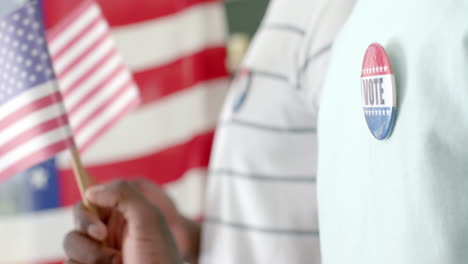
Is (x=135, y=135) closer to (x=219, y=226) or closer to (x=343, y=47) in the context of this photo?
(x=219, y=226)

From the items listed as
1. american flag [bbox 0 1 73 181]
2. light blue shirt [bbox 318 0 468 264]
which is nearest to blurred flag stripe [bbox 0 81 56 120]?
american flag [bbox 0 1 73 181]

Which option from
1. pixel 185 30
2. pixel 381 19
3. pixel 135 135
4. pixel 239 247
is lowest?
pixel 239 247

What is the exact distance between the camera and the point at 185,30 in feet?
5.74

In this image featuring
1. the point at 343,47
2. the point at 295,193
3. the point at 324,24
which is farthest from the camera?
the point at 295,193

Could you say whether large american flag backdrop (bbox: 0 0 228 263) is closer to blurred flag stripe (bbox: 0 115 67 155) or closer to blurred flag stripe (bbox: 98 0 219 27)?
blurred flag stripe (bbox: 98 0 219 27)

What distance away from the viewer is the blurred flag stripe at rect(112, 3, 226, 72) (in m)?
1.69

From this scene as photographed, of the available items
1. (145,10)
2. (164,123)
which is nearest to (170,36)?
(145,10)

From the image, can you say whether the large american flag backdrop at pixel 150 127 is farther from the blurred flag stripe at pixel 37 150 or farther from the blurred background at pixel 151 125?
the blurred flag stripe at pixel 37 150

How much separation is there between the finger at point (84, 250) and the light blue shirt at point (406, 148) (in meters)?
0.36

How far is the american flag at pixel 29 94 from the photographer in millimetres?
854

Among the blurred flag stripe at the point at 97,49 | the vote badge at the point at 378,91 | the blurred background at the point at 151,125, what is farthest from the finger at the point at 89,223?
the blurred background at the point at 151,125

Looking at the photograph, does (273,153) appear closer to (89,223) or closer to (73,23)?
(89,223)

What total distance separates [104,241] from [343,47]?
0.45 meters

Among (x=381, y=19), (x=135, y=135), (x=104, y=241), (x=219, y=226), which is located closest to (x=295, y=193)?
(x=219, y=226)
